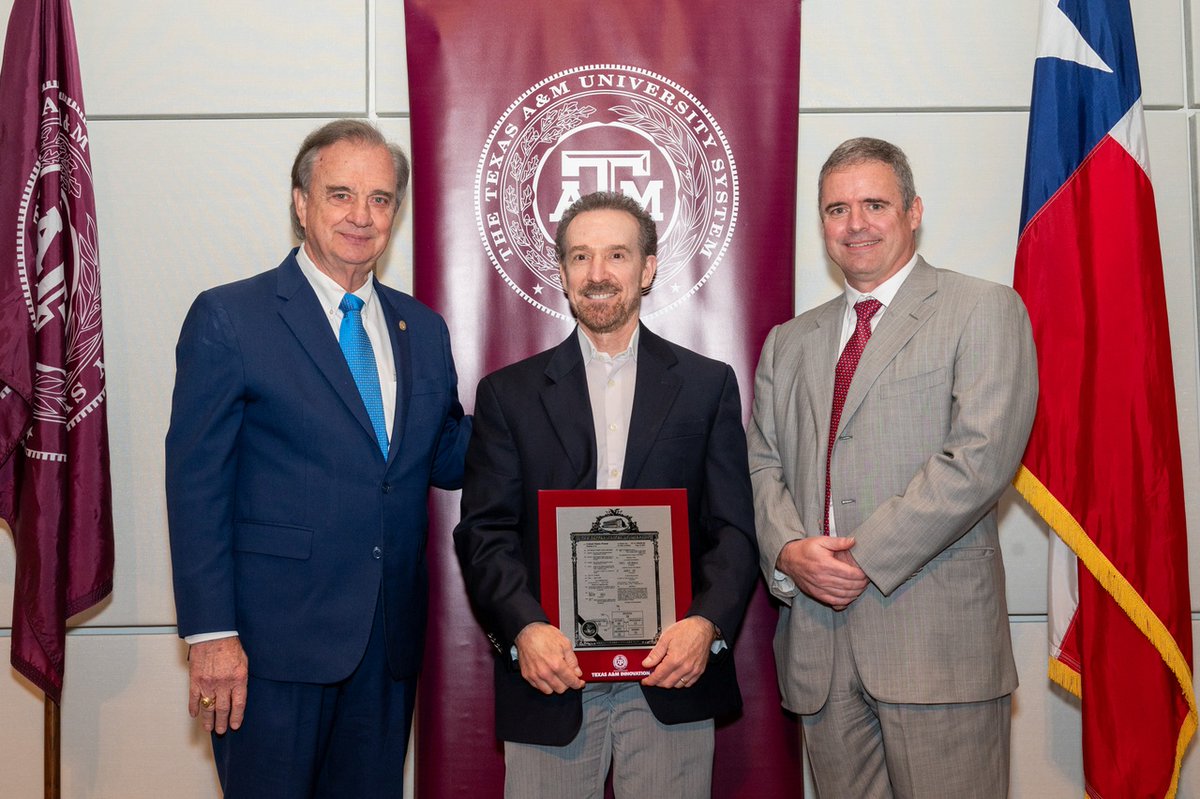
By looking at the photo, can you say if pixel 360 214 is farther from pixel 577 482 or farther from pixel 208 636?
pixel 208 636

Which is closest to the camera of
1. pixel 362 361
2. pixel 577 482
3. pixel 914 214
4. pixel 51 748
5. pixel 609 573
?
pixel 609 573

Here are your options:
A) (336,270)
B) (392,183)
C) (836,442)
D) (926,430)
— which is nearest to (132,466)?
(336,270)

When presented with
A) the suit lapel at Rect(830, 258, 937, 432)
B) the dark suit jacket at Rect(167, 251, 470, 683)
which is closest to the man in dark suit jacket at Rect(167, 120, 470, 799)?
the dark suit jacket at Rect(167, 251, 470, 683)

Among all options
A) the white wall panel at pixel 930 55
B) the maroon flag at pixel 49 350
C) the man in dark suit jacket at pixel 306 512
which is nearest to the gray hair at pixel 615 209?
the man in dark suit jacket at pixel 306 512

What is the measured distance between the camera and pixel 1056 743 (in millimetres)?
3070

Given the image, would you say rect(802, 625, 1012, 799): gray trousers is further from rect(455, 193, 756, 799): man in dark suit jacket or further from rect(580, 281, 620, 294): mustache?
rect(580, 281, 620, 294): mustache

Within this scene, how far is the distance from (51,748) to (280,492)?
1444 mm

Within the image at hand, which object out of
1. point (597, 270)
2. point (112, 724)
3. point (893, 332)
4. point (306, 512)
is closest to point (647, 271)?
point (597, 270)

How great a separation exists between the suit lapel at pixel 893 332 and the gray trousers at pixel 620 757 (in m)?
0.82

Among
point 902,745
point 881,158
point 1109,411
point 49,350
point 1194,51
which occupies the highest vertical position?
point 1194,51

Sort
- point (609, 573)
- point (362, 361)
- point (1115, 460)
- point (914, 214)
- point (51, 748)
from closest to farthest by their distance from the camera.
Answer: point (609, 573) < point (362, 361) < point (914, 214) < point (1115, 460) < point (51, 748)

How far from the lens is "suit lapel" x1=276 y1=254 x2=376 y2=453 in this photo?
210 cm

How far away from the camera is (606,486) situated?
211 cm

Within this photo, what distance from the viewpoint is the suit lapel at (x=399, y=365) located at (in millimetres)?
2166
